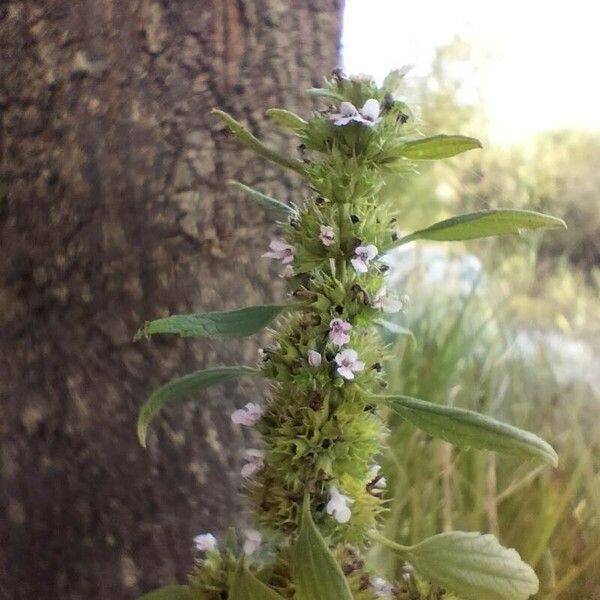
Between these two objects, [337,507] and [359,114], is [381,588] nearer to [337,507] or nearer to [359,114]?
[337,507]

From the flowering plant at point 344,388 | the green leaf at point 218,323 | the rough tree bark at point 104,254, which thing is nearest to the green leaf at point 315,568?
the flowering plant at point 344,388

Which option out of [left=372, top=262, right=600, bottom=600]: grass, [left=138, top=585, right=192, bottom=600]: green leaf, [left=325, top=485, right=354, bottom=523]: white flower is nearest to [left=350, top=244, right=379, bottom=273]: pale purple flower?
[left=325, top=485, right=354, bottom=523]: white flower

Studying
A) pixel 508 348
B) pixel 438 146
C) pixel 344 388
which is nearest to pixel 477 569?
pixel 344 388

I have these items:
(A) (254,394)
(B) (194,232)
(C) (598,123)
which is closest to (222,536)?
(A) (254,394)

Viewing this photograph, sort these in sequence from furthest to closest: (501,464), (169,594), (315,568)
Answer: (501,464) < (169,594) < (315,568)

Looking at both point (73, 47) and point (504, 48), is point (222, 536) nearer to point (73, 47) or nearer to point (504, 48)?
point (73, 47)

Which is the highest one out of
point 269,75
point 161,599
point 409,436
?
point 269,75
